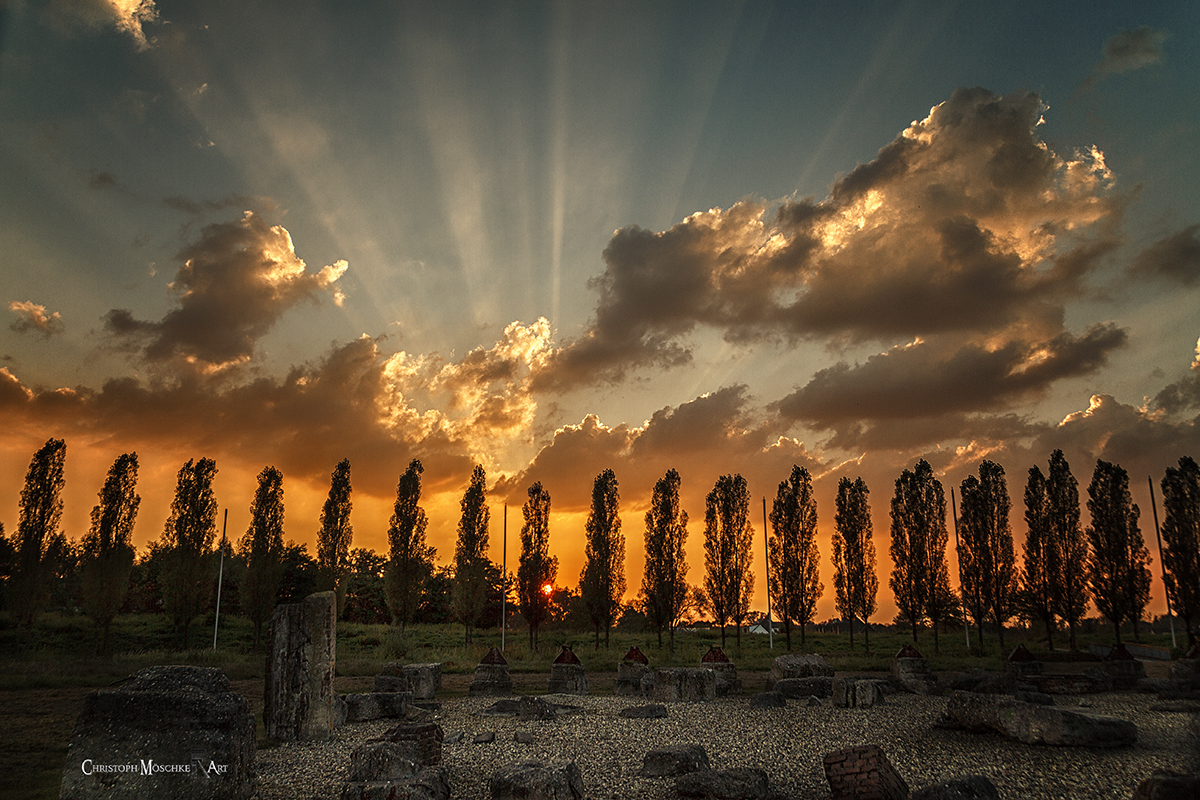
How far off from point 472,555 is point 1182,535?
35672mm

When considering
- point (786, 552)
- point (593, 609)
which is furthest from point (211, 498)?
point (786, 552)

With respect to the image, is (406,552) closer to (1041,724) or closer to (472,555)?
(472,555)

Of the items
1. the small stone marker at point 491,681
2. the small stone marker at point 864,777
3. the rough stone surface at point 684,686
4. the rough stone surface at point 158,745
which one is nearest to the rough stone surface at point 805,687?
the rough stone surface at point 684,686

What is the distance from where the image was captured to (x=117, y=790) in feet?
24.3

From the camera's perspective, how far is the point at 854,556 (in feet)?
121

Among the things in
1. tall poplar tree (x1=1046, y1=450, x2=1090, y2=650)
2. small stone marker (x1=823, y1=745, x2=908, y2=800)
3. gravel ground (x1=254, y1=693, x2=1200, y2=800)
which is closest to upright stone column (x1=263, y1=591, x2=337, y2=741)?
gravel ground (x1=254, y1=693, x2=1200, y2=800)

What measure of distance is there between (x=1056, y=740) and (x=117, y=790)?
488 inches

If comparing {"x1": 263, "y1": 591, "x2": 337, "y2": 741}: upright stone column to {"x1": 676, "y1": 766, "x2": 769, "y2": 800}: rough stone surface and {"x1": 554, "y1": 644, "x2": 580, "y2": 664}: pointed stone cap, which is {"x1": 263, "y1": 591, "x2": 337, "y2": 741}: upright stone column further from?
{"x1": 554, "y1": 644, "x2": 580, "y2": 664}: pointed stone cap

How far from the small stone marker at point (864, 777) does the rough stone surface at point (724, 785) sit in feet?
2.79

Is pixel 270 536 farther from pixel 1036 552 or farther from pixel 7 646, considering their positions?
pixel 1036 552

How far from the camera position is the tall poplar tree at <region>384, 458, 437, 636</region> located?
113ft

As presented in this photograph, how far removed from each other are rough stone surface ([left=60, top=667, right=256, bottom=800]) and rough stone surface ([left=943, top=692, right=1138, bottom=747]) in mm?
11145

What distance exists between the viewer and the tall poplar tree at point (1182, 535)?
32.6 m

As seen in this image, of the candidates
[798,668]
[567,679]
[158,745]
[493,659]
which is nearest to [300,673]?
[158,745]
